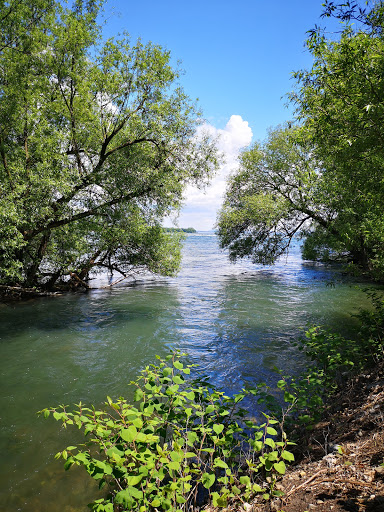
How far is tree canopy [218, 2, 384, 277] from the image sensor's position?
606 centimetres

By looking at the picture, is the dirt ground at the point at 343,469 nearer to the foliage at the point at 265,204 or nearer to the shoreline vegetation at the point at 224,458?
the shoreline vegetation at the point at 224,458

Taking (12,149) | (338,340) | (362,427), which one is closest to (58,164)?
(12,149)

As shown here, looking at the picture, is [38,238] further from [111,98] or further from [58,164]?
[111,98]

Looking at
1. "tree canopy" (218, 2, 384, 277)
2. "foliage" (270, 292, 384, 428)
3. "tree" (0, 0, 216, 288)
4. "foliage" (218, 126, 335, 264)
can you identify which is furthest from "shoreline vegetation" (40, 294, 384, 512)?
"foliage" (218, 126, 335, 264)

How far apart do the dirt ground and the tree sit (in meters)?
11.8

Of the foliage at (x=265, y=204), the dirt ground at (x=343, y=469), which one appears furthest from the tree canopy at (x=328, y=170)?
the dirt ground at (x=343, y=469)

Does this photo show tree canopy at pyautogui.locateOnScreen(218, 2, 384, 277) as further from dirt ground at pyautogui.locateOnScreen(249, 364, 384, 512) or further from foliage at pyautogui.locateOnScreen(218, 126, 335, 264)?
dirt ground at pyautogui.locateOnScreen(249, 364, 384, 512)

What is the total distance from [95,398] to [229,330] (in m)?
6.64

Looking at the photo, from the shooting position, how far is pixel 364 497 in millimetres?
2988

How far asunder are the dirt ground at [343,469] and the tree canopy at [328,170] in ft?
15.3

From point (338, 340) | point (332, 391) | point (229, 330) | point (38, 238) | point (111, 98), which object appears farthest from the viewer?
point (38, 238)

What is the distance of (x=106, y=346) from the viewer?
36.4 ft

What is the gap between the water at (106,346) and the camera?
5.08 m

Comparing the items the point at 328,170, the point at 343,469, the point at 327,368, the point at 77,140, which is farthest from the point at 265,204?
the point at 343,469
